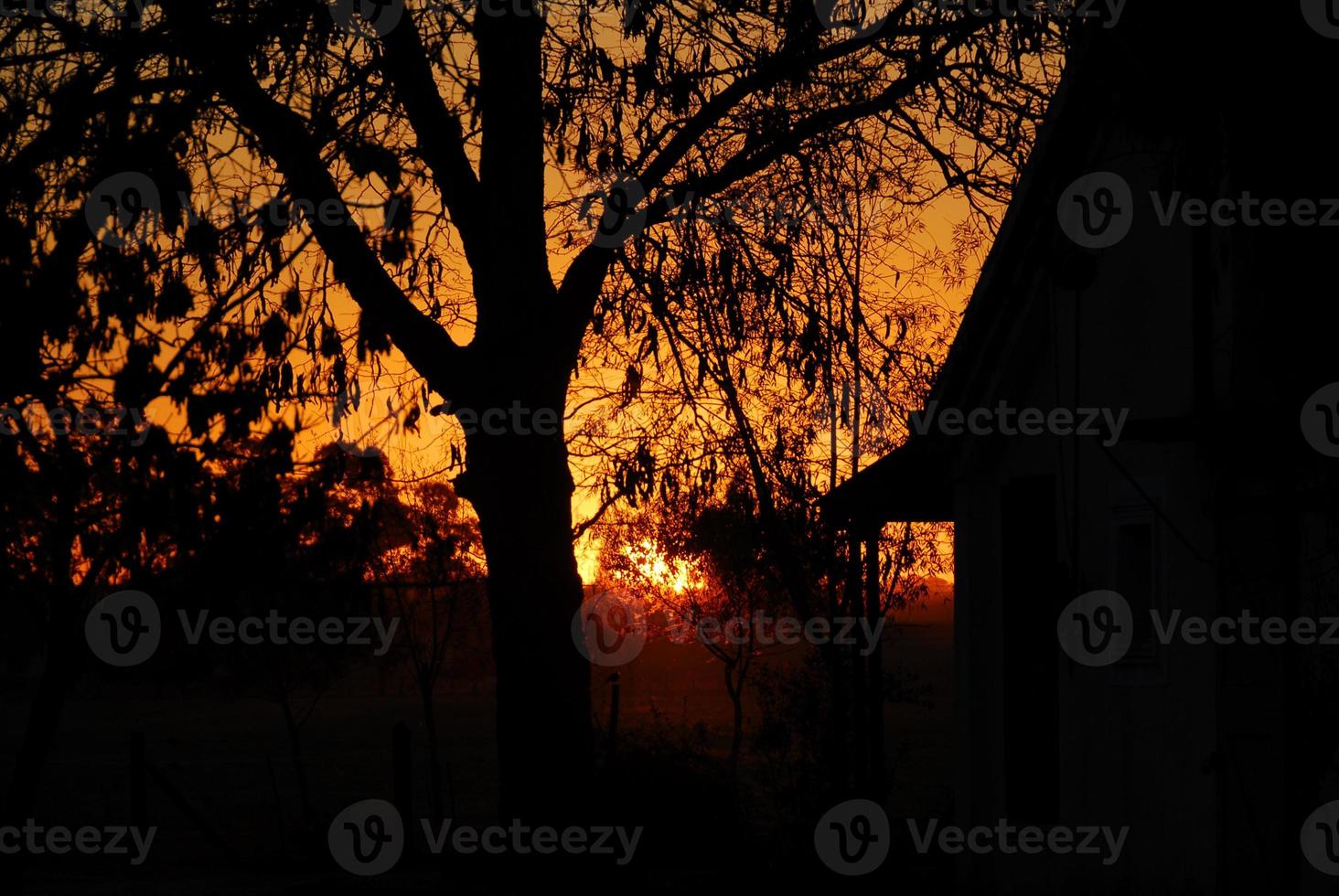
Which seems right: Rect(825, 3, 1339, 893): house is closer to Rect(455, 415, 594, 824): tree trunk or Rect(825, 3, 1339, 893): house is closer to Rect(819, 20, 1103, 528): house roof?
Rect(819, 20, 1103, 528): house roof

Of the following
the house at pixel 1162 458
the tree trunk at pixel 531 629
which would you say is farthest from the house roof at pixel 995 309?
the tree trunk at pixel 531 629

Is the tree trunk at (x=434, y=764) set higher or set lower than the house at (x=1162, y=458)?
lower

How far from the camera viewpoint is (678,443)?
1677cm

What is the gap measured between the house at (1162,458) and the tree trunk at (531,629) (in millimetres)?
3836

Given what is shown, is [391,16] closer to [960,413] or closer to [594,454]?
[960,413]

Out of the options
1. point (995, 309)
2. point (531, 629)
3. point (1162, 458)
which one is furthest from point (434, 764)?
point (1162, 458)

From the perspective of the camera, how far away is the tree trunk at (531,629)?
12.2 m

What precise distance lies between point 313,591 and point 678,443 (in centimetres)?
557

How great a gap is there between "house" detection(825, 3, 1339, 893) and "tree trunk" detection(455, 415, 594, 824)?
3836 millimetres

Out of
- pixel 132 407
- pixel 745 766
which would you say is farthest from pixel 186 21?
pixel 745 766

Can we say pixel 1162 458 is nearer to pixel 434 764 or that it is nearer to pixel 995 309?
pixel 995 309

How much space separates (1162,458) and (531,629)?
4.76 metres

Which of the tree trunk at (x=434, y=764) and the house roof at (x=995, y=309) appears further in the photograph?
the tree trunk at (x=434, y=764)

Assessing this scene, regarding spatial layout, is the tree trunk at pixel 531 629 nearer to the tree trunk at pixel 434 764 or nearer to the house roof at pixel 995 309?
the house roof at pixel 995 309
